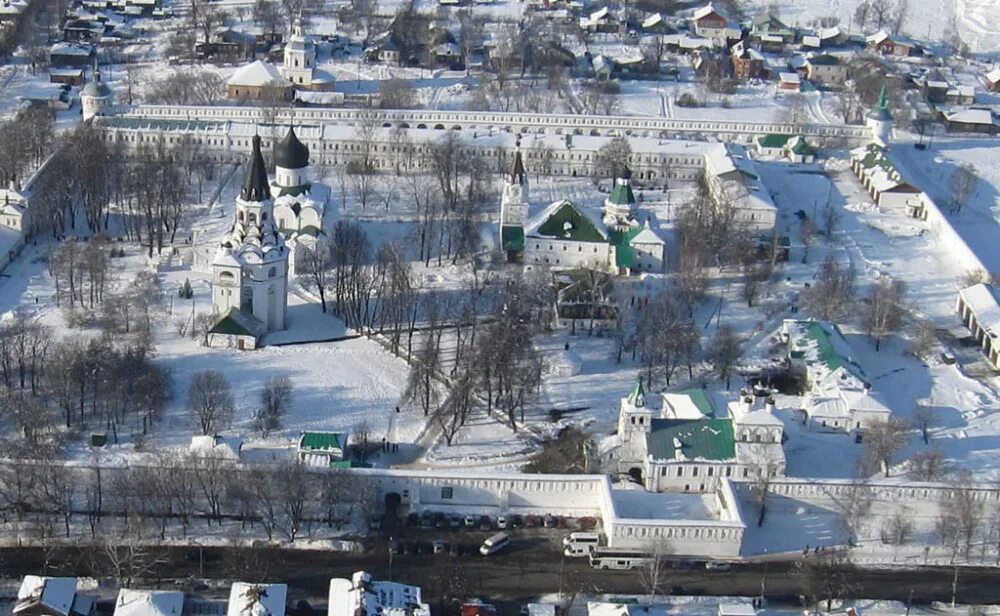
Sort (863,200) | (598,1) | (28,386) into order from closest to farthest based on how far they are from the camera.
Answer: (28,386) → (863,200) → (598,1)

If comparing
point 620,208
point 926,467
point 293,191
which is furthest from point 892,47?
point 926,467

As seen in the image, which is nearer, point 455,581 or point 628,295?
point 455,581

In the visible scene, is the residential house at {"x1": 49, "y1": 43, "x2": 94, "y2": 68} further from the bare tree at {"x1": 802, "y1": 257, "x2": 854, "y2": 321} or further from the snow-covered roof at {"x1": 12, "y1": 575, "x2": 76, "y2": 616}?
the snow-covered roof at {"x1": 12, "y1": 575, "x2": 76, "y2": 616}

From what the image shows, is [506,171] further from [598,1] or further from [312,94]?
[598,1]

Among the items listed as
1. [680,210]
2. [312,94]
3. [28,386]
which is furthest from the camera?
[312,94]

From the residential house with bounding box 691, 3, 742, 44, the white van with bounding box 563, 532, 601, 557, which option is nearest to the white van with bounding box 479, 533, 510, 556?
the white van with bounding box 563, 532, 601, 557

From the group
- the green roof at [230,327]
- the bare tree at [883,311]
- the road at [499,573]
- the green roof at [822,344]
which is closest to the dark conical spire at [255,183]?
the green roof at [230,327]

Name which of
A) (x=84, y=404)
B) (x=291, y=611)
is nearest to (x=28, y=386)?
(x=84, y=404)

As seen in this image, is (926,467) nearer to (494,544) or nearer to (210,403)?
(494,544)
